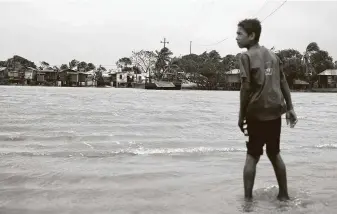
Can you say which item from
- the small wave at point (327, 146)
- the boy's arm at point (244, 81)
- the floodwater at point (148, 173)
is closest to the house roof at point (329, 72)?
the floodwater at point (148, 173)

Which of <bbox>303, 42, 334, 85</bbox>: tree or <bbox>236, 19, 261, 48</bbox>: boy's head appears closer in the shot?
<bbox>236, 19, 261, 48</bbox>: boy's head

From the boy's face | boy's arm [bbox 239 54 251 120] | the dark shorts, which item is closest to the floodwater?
the dark shorts

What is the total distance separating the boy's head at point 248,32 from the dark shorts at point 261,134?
651 mm

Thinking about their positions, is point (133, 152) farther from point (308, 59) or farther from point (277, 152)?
point (308, 59)

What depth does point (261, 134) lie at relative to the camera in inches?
136

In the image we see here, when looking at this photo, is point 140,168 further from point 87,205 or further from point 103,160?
point 87,205

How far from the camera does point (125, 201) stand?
141 inches

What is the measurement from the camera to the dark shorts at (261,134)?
3.46 metres

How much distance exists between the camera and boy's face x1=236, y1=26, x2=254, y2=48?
352 centimetres

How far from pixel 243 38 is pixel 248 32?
0.06 metres

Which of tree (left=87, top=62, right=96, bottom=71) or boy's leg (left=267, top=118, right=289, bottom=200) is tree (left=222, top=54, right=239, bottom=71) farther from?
boy's leg (left=267, top=118, right=289, bottom=200)

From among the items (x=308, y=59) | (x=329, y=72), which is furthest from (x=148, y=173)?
(x=329, y=72)

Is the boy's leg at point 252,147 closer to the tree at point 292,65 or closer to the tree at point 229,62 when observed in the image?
the tree at point 292,65

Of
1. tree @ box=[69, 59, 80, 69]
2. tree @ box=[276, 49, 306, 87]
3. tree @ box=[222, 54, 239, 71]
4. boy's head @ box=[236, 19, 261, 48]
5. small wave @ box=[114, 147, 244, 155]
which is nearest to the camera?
boy's head @ box=[236, 19, 261, 48]
